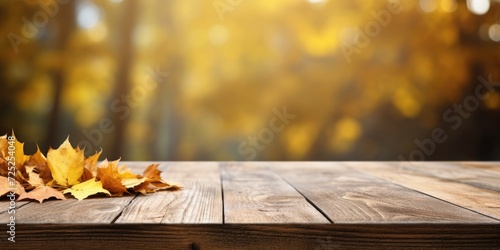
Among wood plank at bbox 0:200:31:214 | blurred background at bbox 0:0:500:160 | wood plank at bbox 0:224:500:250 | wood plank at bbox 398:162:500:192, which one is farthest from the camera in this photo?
blurred background at bbox 0:0:500:160

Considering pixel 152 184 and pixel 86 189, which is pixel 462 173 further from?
pixel 86 189

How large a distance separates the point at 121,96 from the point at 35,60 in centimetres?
84

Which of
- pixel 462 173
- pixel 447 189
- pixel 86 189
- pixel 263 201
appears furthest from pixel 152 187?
pixel 462 173

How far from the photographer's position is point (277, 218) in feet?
2.51

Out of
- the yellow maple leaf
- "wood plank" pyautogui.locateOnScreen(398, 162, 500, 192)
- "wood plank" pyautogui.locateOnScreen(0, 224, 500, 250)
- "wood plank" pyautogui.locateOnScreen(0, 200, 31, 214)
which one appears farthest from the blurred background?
"wood plank" pyautogui.locateOnScreen(0, 224, 500, 250)

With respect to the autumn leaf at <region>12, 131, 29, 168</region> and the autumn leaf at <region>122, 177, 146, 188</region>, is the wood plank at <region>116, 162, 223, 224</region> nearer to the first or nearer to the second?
the autumn leaf at <region>122, 177, 146, 188</region>

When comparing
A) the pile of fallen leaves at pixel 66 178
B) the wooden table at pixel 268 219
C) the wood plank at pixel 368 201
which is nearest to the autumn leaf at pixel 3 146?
the pile of fallen leaves at pixel 66 178

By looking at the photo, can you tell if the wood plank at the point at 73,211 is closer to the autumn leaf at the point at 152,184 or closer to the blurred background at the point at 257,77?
the autumn leaf at the point at 152,184

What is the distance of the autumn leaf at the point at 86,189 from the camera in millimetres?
973

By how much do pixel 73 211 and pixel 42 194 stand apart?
0.52 ft

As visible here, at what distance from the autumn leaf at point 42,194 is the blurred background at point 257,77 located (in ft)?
11.4

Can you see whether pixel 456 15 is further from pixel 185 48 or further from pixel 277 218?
pixel 277 218

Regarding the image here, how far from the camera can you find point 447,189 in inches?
46.6

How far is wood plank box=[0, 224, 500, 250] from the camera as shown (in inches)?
27.7
